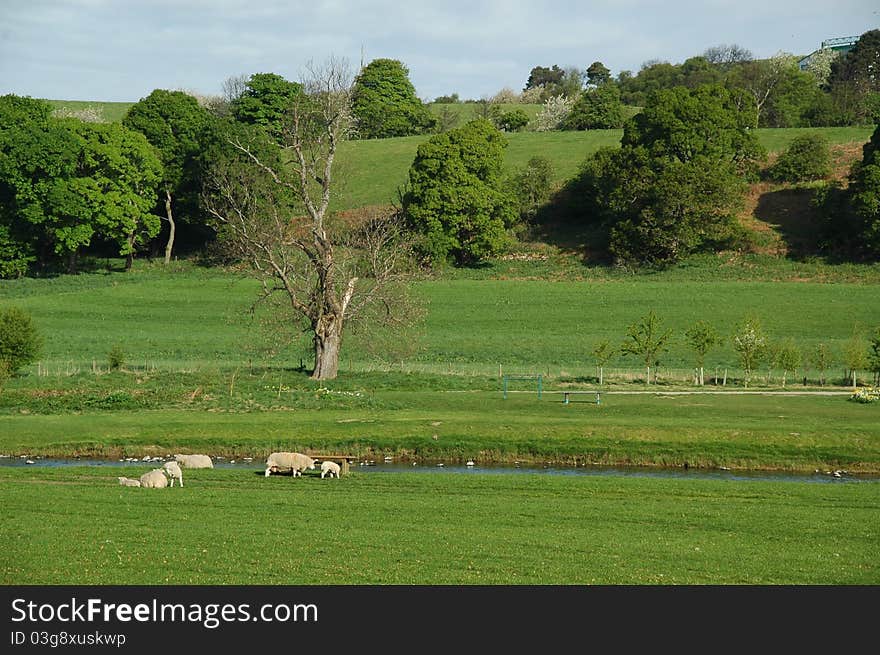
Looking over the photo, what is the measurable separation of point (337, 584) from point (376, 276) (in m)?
36.9

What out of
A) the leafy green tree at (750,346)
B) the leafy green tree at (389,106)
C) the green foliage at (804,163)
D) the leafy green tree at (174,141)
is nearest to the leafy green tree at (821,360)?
the leafy green tree at (750,346)

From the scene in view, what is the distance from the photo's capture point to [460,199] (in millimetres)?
97312

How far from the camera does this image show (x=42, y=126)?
92.9 m

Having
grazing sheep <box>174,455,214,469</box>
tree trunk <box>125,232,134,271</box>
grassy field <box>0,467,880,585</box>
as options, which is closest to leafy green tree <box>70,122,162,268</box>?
tree trunk <box>125,232,134,271</box>

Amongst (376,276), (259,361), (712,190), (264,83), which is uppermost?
(264,83)

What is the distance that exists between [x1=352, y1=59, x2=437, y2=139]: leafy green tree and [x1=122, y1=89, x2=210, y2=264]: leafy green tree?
47.5m

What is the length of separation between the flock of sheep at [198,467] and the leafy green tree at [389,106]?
12636 cm

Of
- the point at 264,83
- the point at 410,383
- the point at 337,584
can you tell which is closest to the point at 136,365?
the point at 410,383

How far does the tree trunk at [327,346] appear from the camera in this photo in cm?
5125

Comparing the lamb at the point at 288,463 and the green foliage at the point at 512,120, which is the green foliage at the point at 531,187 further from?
the lamb at the point at 288,463

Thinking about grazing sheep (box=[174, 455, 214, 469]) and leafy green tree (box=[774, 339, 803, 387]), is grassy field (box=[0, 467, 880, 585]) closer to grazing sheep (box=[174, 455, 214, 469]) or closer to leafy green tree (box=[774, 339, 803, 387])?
grazing sheep (box=[174, 455, 214, 469])

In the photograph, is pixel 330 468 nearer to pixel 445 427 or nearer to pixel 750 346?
pixel 445 427
